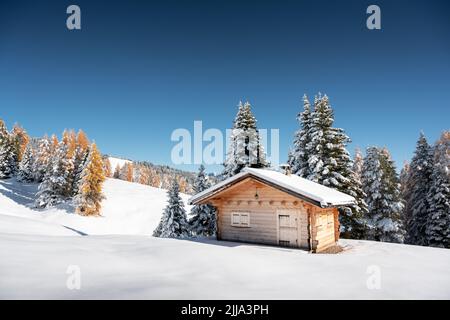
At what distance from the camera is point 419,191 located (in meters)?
28.6

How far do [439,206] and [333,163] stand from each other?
11607 mm

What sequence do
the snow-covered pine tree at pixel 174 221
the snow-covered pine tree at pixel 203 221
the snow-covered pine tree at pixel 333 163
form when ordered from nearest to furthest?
the snow-covered pine tree at pixel 333 163 → the snow-covered pine tree at pixel 203 221 → the snow-covered pine tree at pixel 174 221

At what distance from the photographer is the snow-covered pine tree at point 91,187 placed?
4159cm

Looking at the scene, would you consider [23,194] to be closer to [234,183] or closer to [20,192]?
[20,192]

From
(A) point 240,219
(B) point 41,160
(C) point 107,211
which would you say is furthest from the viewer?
(B) point 41,160

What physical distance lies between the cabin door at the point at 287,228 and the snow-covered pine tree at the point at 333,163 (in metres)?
9.69

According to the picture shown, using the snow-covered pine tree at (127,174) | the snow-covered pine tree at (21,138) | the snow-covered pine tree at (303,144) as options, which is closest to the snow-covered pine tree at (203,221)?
the snow-covered pine tree at (303,144)

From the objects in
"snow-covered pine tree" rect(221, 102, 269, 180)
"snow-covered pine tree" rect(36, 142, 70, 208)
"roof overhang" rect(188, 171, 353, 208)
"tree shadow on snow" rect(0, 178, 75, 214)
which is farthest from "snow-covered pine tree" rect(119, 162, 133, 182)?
"roof overhang" rect(188, 171, 353, 208)

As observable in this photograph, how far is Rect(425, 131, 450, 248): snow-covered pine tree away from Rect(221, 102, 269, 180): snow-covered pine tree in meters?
16.2

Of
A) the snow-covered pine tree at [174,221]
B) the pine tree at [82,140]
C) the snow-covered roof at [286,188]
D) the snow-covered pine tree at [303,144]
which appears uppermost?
the pine tree at [82,140]

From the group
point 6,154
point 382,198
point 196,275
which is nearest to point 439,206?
point 382,198

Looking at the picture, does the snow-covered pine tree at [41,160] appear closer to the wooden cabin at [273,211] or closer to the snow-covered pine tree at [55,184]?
the snow-covered pine tree at [55,184]

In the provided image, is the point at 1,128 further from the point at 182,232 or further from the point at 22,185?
the point at 182,232

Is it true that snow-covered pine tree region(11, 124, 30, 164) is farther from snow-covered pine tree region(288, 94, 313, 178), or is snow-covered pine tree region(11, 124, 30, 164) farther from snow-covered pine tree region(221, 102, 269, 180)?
snow-covered pine tree region(288, 94, 313, 178)
